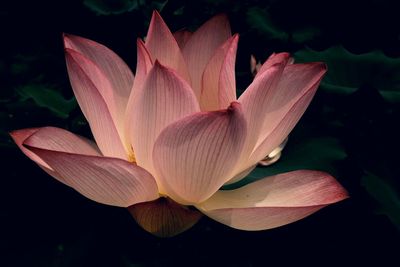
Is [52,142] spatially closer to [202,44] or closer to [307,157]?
[202,44]

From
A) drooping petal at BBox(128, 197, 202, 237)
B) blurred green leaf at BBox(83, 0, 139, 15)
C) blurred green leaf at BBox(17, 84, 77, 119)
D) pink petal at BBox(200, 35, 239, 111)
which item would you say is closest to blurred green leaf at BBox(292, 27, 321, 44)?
blurred green leaf at BBox(83, 0, 139, 15)

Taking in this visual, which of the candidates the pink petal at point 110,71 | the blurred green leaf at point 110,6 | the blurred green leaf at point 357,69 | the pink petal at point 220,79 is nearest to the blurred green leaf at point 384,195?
the blurred green leaf at point 357,69

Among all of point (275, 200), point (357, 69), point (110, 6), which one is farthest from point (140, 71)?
point (110, 6)

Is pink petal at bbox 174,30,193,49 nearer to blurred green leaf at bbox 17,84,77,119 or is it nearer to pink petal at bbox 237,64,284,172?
pink petal at bbox 237,64,284,172

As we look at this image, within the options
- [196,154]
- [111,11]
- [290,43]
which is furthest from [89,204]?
[111,11]

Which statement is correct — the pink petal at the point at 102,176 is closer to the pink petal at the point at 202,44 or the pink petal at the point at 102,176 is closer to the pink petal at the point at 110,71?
the pink petal at the point at 110,71

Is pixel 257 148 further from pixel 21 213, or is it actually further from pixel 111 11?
pixel 111 11
